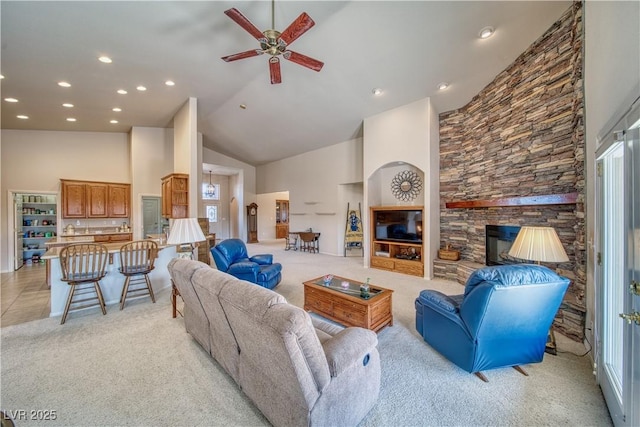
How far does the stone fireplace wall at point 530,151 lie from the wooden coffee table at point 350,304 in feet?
6.52

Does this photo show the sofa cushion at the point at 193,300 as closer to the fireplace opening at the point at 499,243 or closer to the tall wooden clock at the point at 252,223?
the fireplace opening at the point at 499,243

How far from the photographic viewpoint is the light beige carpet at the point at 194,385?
1645mm

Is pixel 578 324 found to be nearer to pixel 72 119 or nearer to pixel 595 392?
pixel 595 392

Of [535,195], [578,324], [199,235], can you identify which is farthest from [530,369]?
[199,235]

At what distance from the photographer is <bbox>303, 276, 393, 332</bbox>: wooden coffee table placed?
265 centimetres

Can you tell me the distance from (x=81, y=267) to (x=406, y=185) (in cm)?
610

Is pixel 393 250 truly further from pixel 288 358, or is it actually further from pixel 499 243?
pixel 288 358

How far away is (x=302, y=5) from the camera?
3.11m

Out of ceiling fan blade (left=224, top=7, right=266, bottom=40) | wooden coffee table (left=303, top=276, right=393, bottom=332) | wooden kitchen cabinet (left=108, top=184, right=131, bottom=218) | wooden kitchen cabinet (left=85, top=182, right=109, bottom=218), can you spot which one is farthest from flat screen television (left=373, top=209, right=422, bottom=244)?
wooden kitchen cabinet (left=85, top=182, right=109, bottom=218)

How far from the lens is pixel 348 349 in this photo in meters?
1.45

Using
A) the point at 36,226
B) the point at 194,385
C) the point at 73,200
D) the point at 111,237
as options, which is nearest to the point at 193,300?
the point at 194,385

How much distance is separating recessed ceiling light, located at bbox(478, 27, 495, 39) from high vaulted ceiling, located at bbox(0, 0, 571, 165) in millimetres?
71

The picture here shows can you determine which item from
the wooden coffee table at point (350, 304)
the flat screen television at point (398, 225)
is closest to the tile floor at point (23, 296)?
the wooden coffee table at point (350, 304)

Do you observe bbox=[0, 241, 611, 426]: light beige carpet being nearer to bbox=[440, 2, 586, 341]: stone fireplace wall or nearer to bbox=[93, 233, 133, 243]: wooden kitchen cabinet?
bbox=[440, 2, 586, 341]: stone fireplace wall
